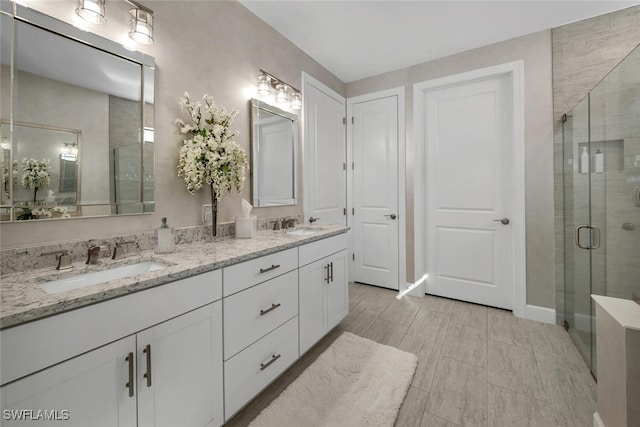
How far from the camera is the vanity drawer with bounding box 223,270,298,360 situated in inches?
52.3

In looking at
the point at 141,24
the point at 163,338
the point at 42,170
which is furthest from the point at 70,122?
the point at 163,338

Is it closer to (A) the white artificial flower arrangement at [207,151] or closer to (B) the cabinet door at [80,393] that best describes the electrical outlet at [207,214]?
(A) the white artificial flower arrangement at [207,151]

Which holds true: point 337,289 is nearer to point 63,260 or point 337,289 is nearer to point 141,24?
point 63,260

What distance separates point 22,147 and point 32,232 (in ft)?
1.17

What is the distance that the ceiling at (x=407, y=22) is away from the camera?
2.16 m

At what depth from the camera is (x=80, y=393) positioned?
33.5 inches

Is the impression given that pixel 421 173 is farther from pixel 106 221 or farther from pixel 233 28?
pixel 106 221

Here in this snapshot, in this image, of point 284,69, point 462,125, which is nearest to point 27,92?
point 284,69

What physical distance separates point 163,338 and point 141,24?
5.15ft

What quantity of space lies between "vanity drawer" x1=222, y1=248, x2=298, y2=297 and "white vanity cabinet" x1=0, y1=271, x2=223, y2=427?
0.07m

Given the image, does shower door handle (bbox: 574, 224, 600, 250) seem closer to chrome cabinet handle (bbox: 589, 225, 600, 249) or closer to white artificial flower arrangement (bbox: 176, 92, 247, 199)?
chrome cabinet handle (bbox: 589, 225, 600, 249)

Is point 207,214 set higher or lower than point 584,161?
lower

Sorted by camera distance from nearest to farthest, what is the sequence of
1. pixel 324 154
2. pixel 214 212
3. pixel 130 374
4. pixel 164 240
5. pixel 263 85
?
pixel 130 374, pixel 164 240, pixel 214 212, pixel 263 85, pixel 324 154

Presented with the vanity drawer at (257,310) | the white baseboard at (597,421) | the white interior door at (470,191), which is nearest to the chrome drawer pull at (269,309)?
the vanity drawer at (257,310)
